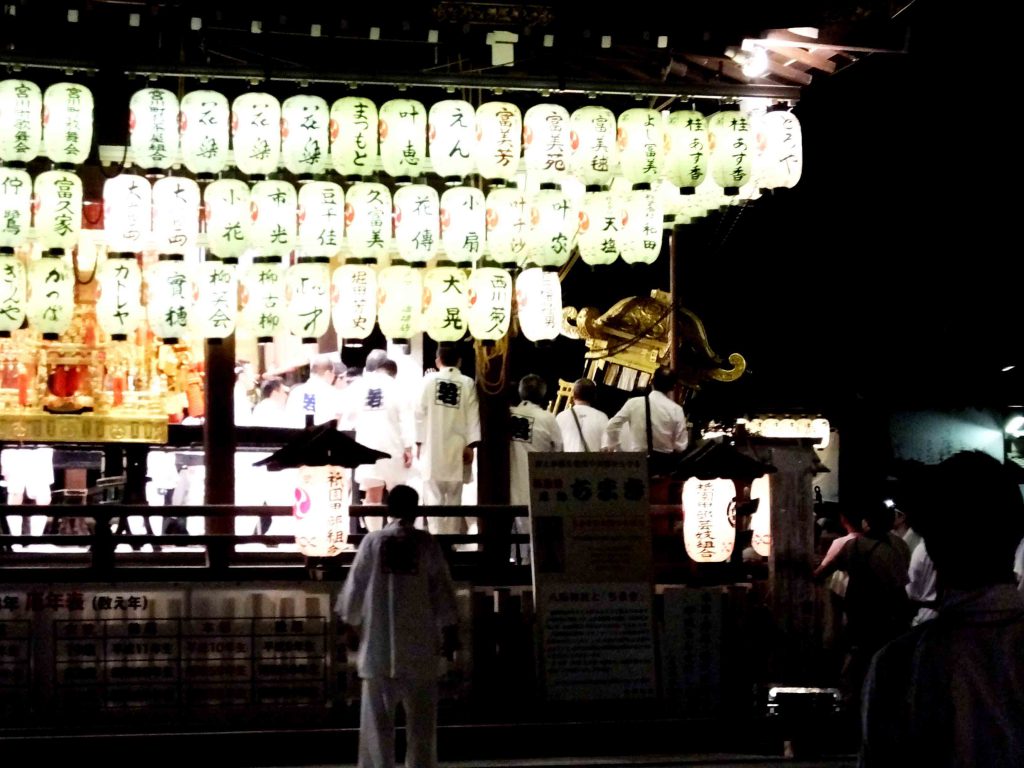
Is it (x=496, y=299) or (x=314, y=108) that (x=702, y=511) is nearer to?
(x=496, y=299)

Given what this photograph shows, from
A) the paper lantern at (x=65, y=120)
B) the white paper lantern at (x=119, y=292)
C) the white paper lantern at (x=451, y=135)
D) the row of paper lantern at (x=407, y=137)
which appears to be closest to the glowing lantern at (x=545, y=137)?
the row of paper lantern at (x=407, y=137)

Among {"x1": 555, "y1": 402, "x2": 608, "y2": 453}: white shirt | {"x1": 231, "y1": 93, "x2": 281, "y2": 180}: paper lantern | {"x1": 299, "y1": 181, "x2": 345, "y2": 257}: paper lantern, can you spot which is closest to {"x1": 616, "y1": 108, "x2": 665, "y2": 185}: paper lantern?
{"x1": 555, "y1": 402, "x2": 608, "y2": 453}: white shirt

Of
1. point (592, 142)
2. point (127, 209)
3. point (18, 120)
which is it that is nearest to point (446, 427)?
point (592, 142)

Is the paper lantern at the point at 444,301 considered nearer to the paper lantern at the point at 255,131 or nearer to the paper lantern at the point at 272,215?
the paper lantern at the point at 272,215

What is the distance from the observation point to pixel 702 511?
523 inches

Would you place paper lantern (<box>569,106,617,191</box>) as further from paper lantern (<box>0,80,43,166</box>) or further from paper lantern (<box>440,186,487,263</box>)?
paper lantern (<box>0,80,43,166</box>)

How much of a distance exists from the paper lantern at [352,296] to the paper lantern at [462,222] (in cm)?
93

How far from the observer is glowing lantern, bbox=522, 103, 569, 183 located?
1390 cm

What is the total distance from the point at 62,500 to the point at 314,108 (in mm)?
6422

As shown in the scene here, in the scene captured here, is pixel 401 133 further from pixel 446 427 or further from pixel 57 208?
pixel 57 208

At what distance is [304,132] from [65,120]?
2348 millimetres

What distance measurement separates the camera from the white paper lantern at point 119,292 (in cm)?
1357

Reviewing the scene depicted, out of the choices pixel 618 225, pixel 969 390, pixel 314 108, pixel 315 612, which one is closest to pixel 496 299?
pixel 618 225

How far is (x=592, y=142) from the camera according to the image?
46.0 ft
